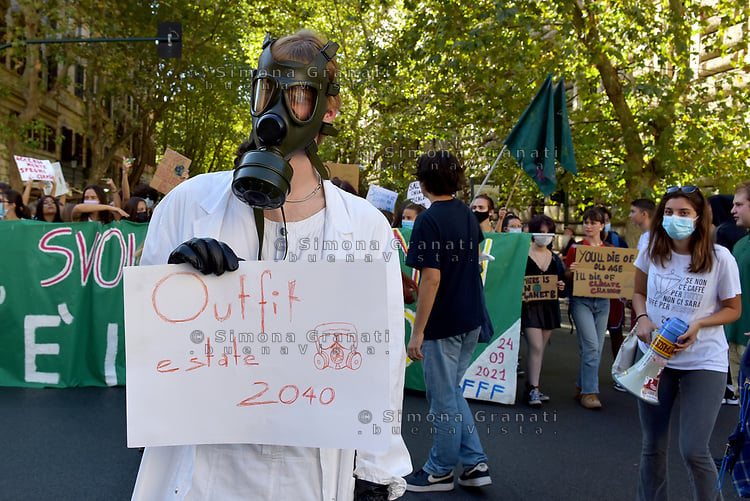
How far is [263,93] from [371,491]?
1.12 metres

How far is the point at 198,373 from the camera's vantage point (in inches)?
65.7

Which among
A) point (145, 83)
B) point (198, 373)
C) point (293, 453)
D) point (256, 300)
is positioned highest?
point (145, 83)

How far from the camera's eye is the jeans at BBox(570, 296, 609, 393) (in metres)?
6.46

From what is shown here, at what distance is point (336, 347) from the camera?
1717 mm

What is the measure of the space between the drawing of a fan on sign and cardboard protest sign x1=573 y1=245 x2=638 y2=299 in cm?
517

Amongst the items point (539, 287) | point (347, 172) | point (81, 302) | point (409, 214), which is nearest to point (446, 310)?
point (539, 287)

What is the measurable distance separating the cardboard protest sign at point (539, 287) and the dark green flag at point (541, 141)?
Answer: 988mm

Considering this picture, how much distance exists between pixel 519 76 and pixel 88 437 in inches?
386

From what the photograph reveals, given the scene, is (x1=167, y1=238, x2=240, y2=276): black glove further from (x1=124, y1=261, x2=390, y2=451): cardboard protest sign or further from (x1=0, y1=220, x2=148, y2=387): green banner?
(x1=0, y1=220, x2=148, y2=387): green banner

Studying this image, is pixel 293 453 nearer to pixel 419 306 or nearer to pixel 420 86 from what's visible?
pixel 419 306

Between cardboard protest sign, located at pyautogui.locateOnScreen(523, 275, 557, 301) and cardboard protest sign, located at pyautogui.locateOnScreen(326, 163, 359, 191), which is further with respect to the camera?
cardboard protest sign, located at pyautogui.locateOnScreen(326, 163, 359, 191)

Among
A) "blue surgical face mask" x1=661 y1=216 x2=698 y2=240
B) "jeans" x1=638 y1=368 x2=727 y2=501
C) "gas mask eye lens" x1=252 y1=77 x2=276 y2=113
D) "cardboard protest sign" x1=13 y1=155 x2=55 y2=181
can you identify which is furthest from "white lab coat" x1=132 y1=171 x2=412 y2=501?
"cardboard protest sign" x1=13 y1=155 x2=55 y2=181

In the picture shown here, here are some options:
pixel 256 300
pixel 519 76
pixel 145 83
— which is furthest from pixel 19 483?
pixel 145 83

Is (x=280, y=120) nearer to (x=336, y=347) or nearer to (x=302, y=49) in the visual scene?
(x=302, y=49)
